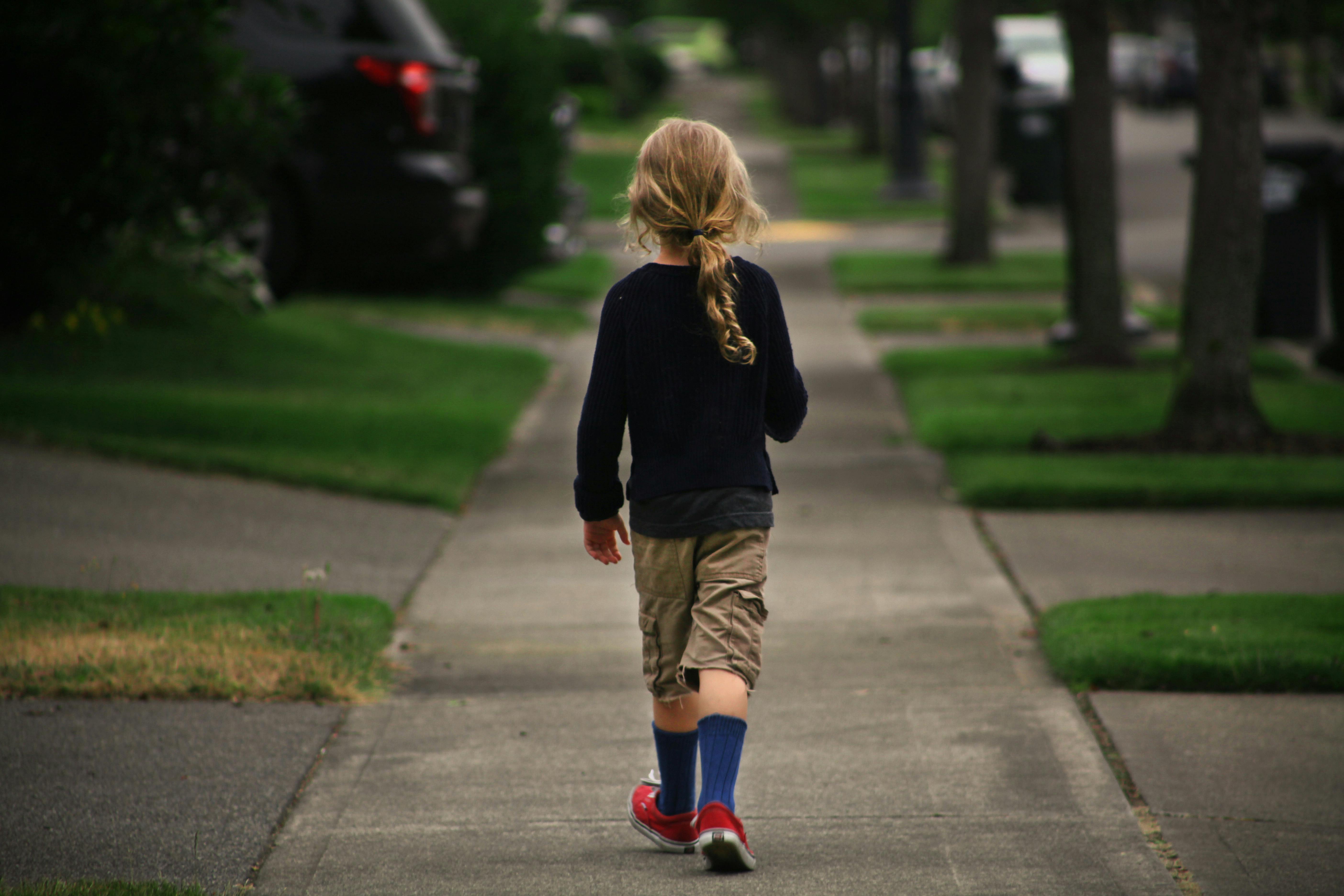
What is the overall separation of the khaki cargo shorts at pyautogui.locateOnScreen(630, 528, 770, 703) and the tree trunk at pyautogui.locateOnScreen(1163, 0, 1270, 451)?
5.27 meters

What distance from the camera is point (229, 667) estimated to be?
15.6ft

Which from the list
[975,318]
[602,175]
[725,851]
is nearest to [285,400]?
[725,851]

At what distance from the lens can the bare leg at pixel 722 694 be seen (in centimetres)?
338

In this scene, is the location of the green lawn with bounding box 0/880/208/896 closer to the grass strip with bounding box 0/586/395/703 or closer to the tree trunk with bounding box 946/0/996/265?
the grass strip with bounding box 0/586/395/703

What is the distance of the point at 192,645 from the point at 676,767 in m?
1.94

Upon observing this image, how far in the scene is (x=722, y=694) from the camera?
3389 mm

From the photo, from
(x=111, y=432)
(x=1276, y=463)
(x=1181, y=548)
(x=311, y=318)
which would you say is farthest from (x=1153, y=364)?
(x=111, y=432)

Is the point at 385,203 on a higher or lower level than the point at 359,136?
lower

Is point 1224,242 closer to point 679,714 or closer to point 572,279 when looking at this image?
point 679,714

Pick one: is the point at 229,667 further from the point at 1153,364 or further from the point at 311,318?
the point at 1153,364

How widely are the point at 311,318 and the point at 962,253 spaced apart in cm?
773

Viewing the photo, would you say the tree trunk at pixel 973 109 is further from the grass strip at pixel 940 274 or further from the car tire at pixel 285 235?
the car tire at pixel 285 235

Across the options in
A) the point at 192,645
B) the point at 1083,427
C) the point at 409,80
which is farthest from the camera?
the point at 409,80

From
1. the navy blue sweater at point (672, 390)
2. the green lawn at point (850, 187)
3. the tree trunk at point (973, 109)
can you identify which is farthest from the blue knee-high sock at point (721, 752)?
the green lawn at point (850, 187)
